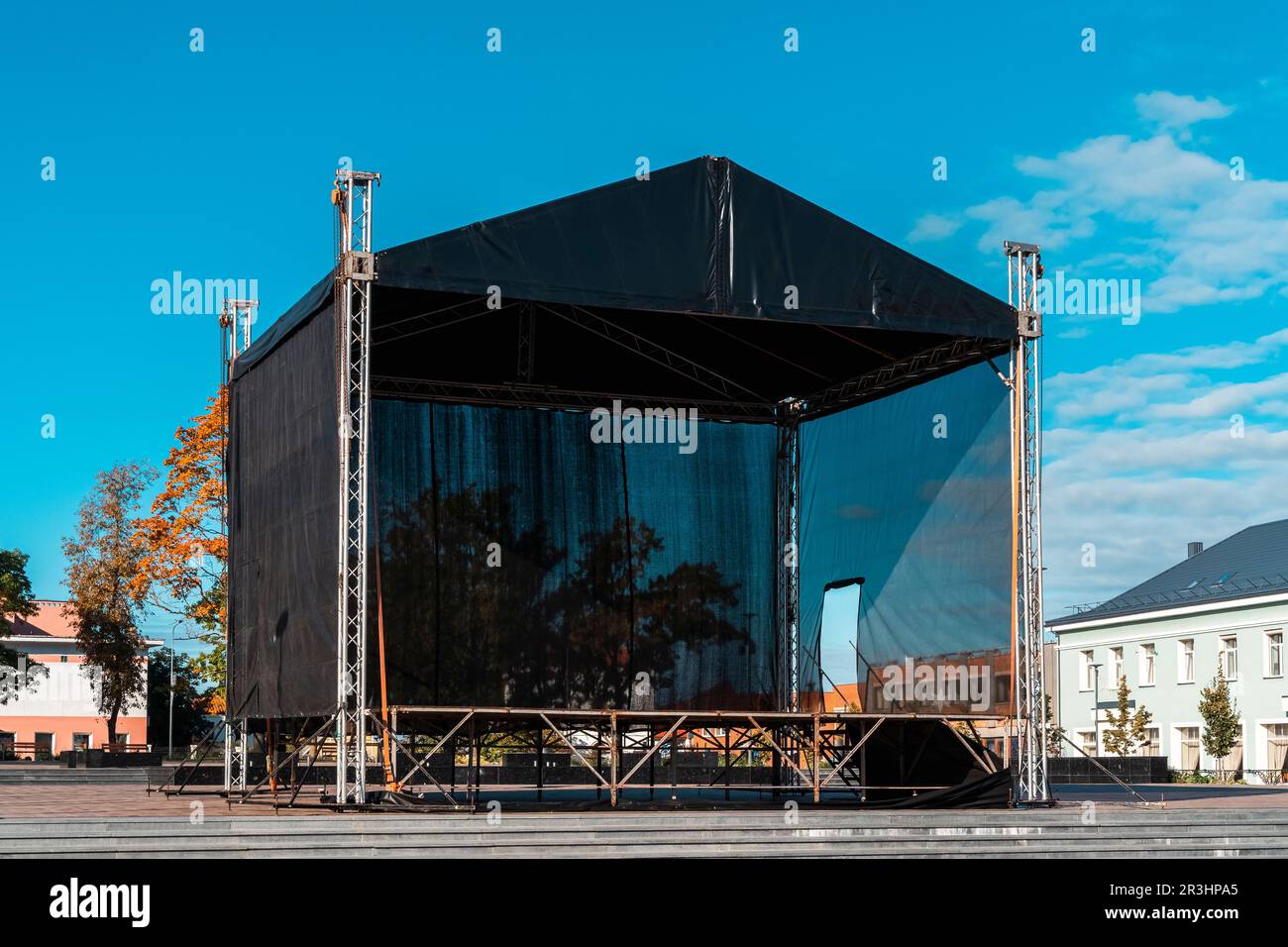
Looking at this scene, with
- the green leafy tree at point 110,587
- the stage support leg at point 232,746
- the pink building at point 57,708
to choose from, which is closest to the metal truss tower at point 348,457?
the stage support leg at point 232,746

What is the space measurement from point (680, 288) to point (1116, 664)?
123 feet

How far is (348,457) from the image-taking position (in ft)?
53.6

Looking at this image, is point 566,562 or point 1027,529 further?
point 566,562

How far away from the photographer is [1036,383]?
18.0 metres

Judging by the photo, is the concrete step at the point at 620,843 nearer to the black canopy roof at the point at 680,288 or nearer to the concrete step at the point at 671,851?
the concrete step at the point at 671,851

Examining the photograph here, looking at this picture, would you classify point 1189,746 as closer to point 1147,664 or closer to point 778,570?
point 1147,664

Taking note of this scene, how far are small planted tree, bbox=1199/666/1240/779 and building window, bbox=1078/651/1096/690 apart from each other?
8.36 metres

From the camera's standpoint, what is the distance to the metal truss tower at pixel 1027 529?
17547 millimetres

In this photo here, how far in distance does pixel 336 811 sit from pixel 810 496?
33.0 feet

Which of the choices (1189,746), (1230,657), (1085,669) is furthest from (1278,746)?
(1085,669)

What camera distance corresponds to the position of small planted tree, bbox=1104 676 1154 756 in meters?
44.0

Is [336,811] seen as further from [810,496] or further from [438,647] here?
[810,496]
